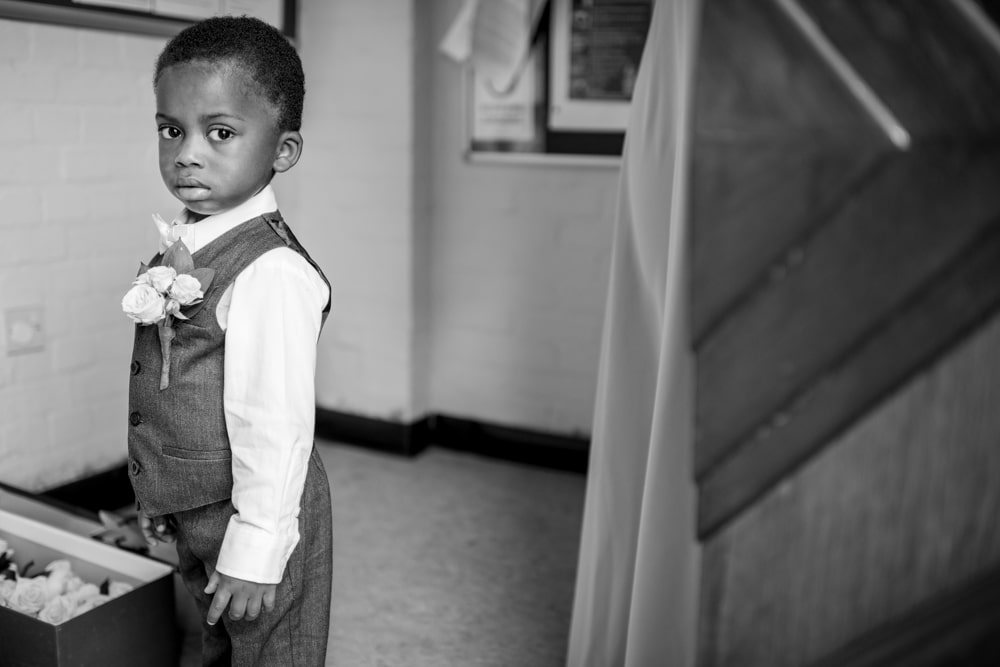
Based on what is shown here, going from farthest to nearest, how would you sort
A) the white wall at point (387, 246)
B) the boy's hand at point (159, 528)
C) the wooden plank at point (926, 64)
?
the white wall at point (387, 246) < the boy's hand at point (159, 528) < the wooden plank at point (926, 64)

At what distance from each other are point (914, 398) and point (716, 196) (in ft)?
0.47

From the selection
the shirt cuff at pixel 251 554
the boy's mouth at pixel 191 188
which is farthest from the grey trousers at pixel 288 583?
the boy's mouth at pixel 191 188

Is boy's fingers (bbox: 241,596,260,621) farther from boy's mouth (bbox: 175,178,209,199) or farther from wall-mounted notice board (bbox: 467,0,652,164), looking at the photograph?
wall-mounted notice board (bbox: 467,0,652,164)

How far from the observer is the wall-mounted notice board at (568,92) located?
2.77m

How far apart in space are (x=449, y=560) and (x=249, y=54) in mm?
1574

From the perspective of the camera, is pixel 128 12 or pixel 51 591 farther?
pixel 128 12

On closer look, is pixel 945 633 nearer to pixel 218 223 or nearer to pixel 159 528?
pixel 218 223

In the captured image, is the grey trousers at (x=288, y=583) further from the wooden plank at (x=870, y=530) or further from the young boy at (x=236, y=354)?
the wooden plank at (x=870, y=530)

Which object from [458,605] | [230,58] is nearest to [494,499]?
[458,605]

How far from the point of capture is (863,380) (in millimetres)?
452

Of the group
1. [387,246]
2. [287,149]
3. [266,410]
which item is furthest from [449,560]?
[287,149]

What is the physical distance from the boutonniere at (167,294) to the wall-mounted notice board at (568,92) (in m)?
1.82

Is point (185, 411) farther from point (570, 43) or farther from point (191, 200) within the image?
point (570, 43)

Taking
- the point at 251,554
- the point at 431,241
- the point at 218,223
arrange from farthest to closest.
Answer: the point at 431,241 < the point at 218,223 < the point at 251,554
